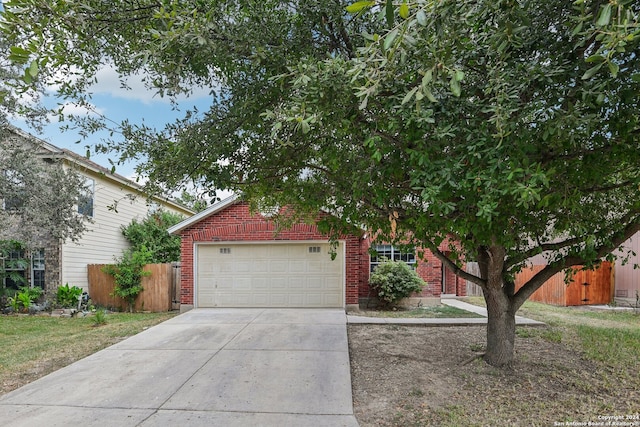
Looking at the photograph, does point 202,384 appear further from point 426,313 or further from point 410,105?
point 426,313

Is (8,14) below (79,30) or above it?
below

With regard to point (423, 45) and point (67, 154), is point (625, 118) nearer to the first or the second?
point (423, 45)

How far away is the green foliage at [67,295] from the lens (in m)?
11.7

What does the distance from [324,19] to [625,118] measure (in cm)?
318

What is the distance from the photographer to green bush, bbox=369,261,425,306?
37.9 feet

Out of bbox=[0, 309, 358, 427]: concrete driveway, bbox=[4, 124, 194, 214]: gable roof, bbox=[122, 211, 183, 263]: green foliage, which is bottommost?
bbox=[0, 309, 358, 427]: concrete driveway

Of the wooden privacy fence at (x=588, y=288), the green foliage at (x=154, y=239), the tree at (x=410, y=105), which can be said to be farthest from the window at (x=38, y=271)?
the wooden privacy fence at (x=588, y=288)

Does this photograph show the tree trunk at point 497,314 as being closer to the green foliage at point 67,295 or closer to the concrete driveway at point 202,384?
the concrete driveway at point 202,384

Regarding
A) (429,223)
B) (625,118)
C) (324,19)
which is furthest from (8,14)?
(625,118)

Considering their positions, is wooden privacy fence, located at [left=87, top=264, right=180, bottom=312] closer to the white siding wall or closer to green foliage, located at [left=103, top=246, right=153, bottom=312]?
green foliage, located at [left=103, top=246, right=153, bottom=312]

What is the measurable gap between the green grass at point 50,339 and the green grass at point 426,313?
565 centimetres

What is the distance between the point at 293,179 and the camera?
6.24 meters

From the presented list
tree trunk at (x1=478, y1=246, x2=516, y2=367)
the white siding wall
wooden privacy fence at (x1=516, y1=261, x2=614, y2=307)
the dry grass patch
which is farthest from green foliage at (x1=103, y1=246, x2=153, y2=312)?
wooden privacy fence at (x1=516, y1=261, x2=614, y2=307)

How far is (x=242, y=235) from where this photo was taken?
11.8 metres
